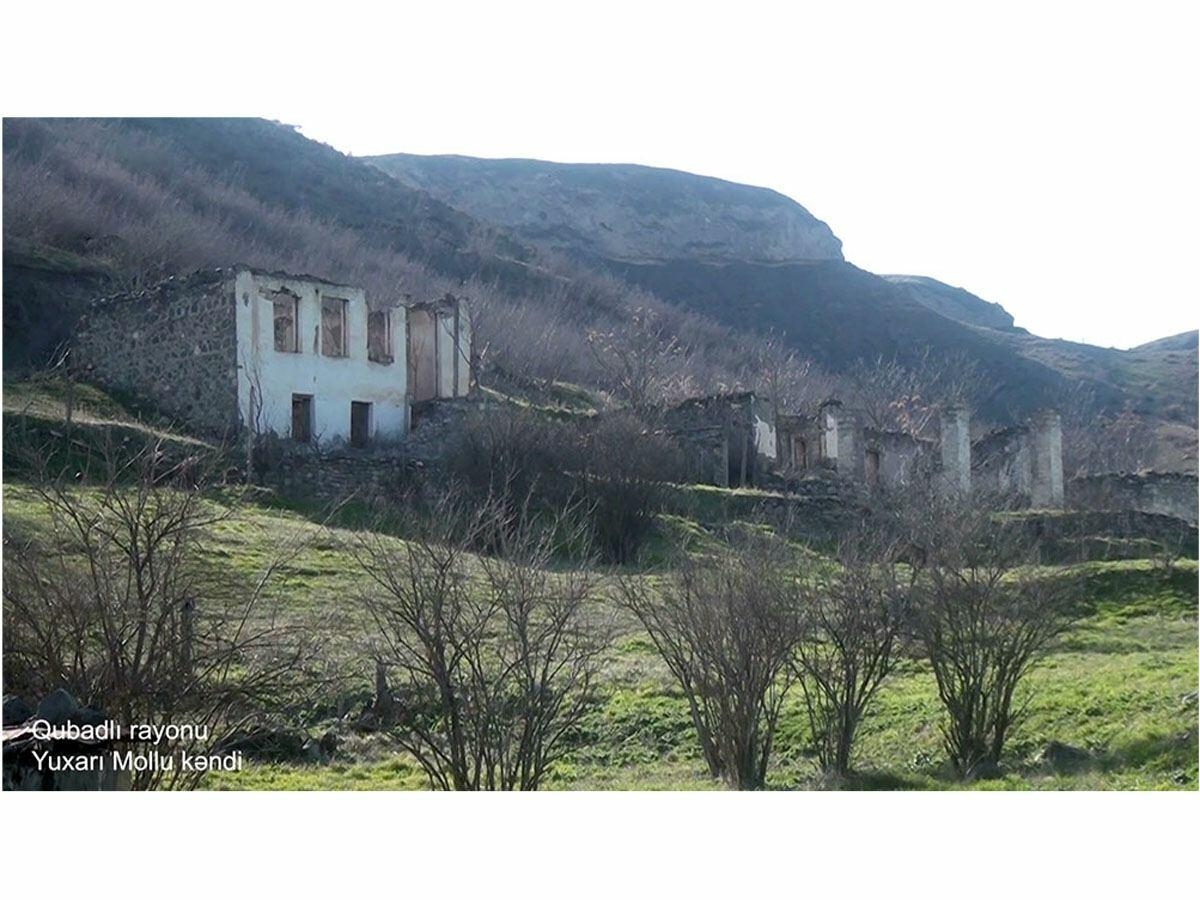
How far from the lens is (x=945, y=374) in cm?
6112

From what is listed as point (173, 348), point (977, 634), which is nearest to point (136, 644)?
point (977, 634)

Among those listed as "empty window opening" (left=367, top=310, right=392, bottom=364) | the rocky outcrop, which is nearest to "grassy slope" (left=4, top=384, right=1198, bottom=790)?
"empty window opening" (left=367, top=310, right=392, bottom=364)

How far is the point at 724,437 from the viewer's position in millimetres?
28375

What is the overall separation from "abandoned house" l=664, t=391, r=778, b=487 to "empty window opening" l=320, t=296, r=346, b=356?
669 cm

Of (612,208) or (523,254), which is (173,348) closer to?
(523,254)

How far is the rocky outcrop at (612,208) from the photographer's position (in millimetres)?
83312

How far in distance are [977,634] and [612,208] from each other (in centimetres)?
7643

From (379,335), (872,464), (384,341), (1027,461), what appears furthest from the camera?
(872,464)

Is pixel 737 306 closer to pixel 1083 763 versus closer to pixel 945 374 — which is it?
pixel 945 374

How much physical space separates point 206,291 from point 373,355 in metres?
3.44

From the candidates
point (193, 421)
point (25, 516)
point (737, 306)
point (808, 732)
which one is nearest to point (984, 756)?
point (808, 732)

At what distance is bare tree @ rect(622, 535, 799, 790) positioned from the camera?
1067 centimetres

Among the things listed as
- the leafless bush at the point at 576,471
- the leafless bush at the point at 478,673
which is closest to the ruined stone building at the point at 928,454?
the leafless bush at the point at 576,471

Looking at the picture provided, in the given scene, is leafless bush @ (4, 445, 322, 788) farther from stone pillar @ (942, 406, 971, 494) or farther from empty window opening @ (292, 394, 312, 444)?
stone pillar @ (942, 406, 971, 494)
